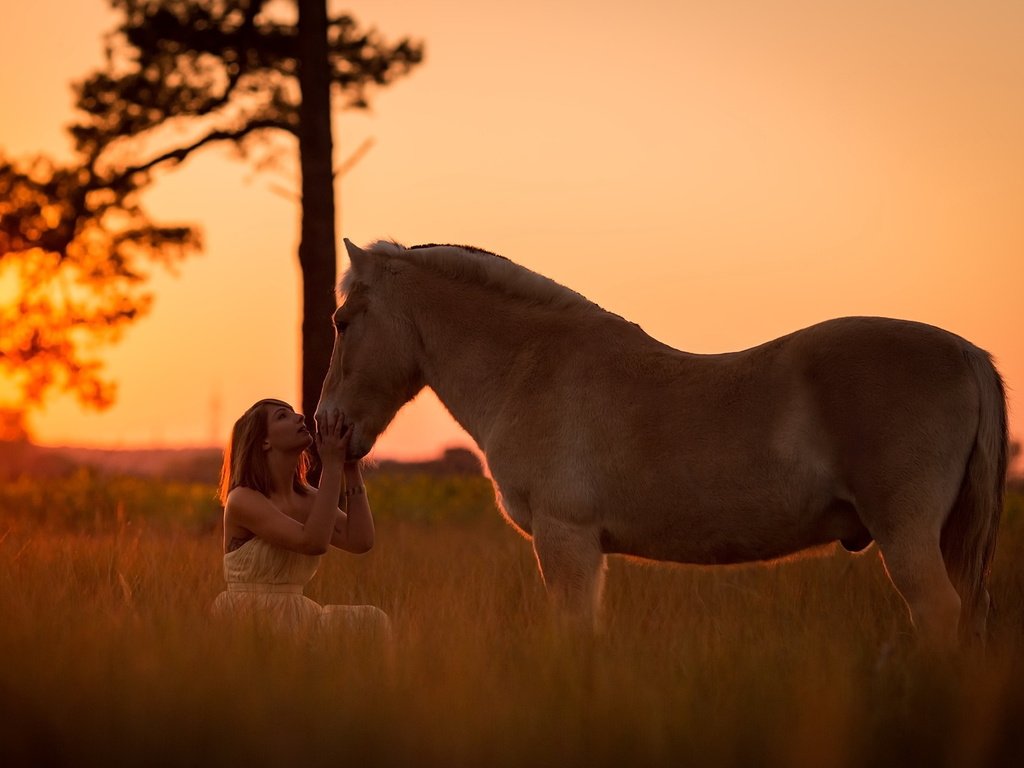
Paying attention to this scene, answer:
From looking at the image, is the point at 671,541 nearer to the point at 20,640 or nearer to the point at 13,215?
the point at 20,640

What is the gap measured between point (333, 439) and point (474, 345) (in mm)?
869

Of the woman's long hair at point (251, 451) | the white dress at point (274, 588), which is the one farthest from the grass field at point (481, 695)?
the woman's long hair at point (251, 451)

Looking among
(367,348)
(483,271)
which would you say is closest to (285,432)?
(367,348)

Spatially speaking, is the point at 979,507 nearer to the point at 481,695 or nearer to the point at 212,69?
the point at 481,695

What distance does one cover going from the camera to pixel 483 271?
20.2ft

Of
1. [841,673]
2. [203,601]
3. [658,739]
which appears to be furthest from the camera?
[203,601]

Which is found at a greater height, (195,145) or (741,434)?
(195,145)

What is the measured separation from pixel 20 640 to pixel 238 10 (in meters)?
9.06

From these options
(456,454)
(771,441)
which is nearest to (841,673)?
(771,441)

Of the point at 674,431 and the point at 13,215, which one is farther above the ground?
the point at 13,215

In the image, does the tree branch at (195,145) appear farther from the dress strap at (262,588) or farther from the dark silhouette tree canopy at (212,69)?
the dress strap at (262,588)

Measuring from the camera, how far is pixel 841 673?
396 centimetres

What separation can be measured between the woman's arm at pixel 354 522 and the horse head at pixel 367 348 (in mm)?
137

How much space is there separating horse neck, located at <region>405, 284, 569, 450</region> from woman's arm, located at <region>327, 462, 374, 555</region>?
0.65 m
